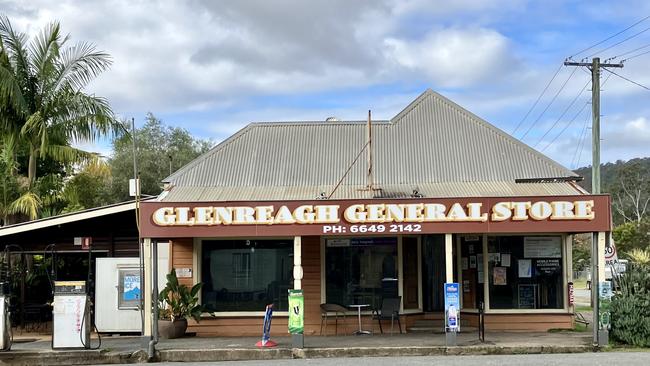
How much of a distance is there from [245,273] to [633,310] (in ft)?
28.3

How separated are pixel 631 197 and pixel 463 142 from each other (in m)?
58.4

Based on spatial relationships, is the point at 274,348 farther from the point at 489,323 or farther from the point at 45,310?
the point at 45,310

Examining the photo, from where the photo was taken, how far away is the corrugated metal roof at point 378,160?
17.4m

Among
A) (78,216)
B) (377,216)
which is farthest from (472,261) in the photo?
(78,216)

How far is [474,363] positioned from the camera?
11984 mm

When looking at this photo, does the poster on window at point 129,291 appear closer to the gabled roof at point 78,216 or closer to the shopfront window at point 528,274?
the gabled roof at point 78,216

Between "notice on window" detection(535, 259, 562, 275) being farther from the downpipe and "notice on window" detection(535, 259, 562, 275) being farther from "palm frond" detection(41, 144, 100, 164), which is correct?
"palm frond" detection(41, 144, 100, 164)

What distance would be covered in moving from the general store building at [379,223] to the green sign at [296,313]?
0.54 m

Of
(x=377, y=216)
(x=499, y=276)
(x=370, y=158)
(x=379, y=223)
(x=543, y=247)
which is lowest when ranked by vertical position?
(x=499, y=276)

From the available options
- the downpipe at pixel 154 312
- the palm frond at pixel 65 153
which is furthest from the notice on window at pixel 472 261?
the palm frond at pixel 65 153

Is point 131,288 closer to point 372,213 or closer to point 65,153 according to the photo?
point 65,153

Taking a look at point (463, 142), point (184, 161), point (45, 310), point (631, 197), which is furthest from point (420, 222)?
point (631, 197)

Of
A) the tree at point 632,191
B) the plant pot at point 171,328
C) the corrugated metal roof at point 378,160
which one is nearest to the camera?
the plant pot at point 171,328

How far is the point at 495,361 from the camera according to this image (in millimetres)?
12242
